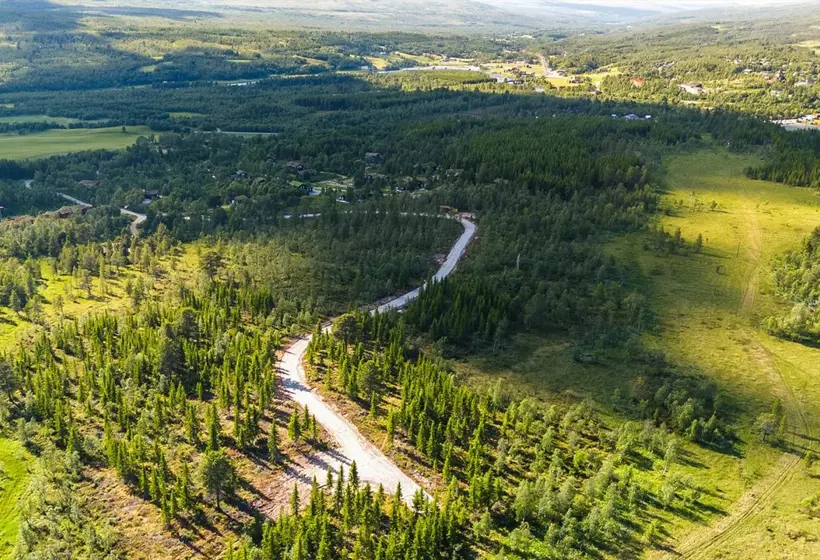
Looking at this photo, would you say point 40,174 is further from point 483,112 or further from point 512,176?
point 483,112

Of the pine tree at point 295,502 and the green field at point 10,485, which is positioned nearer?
the pine tree at point 295,502

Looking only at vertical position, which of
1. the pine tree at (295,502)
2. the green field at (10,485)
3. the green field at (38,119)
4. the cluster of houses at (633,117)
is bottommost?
the green field at (10,485)

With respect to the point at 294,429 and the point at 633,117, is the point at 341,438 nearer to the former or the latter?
the point at 294,429

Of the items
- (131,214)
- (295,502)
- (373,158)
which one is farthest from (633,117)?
(295,502)

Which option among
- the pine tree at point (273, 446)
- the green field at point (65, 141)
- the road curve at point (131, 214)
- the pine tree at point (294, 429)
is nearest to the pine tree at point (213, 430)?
the pine tree at point (273, 446)

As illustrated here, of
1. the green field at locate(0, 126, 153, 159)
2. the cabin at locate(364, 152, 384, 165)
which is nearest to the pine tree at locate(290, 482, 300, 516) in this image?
the cabin at locate(364, 152, 384, 165)

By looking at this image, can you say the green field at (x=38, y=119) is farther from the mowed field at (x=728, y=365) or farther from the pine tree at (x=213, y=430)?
the mowed field at (x=728, y=365)
